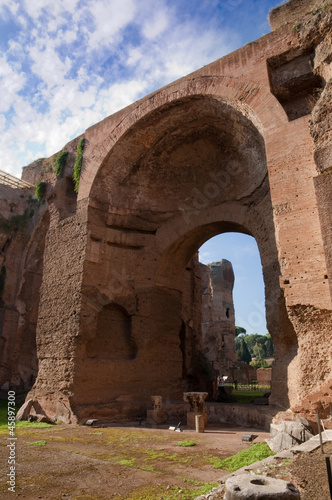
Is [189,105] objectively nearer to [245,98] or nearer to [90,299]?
[245,98]

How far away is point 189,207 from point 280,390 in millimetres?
5301

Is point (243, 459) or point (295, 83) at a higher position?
point (295, 83)

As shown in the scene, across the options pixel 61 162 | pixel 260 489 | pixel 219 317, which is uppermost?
pixel 61 162

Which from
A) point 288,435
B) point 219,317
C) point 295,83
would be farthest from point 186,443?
point 219,317

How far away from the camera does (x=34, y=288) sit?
565 inches

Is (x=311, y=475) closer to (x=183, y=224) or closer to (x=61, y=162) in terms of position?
(x=183, y=224)

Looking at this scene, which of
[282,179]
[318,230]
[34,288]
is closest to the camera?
[318,230]

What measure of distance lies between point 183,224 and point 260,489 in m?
8.21

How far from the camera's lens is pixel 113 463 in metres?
4.20

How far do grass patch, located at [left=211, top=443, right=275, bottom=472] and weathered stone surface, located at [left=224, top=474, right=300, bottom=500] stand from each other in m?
1.87

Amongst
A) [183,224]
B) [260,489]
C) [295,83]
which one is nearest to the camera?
[260,489]

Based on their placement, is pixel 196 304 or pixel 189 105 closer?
pixel 189 105

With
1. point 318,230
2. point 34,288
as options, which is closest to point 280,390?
point 318,230

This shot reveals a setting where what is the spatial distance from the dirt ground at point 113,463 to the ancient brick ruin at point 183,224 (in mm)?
1521
